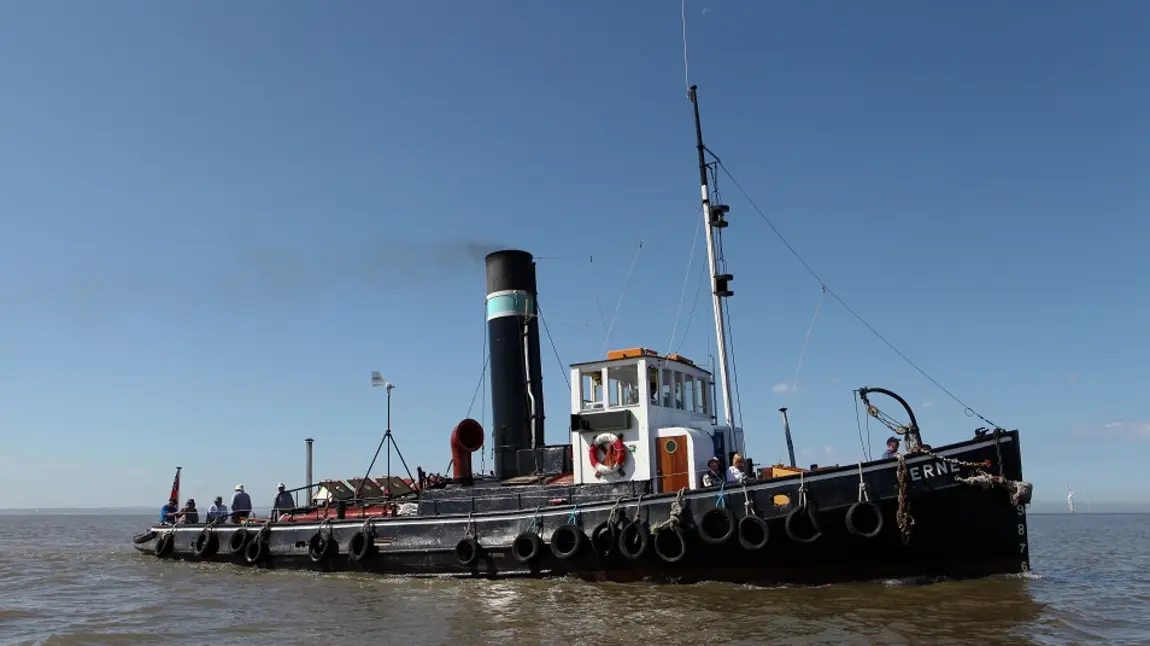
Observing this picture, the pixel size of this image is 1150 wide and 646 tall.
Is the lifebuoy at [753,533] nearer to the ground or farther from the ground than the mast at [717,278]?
nearer to the ground

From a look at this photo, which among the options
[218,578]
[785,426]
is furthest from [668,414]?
[218,578]

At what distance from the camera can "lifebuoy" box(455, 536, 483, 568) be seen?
1340 centimetres

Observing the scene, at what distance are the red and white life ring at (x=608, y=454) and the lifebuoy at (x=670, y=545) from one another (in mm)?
1462

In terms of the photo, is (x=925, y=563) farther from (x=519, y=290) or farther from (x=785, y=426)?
(x=519, y=290)

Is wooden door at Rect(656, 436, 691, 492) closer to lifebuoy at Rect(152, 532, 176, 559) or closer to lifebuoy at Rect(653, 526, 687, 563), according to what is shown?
lifebuoy at Rect(653, 526, 687, 563)

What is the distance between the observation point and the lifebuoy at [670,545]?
11867mm

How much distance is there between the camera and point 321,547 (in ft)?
A: 50.9

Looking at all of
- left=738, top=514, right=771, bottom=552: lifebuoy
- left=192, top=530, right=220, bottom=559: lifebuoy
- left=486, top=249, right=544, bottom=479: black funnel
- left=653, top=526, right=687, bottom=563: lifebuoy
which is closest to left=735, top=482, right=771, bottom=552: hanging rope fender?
left=738, top=514, right=771, bottom=552: lifebuoy

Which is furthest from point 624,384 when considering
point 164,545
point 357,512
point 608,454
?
point 164,545

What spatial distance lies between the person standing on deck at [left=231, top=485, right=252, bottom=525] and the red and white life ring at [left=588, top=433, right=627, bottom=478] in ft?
31.1

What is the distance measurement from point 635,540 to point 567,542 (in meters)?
1.13

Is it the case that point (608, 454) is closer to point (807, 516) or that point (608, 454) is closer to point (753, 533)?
point (753, 533)

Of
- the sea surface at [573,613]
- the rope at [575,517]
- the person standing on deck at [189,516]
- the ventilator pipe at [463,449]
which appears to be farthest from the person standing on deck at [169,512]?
the rope at [575,517]

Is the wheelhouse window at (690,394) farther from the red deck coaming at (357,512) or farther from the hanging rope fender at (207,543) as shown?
the hanging rope fender at (207,543)
